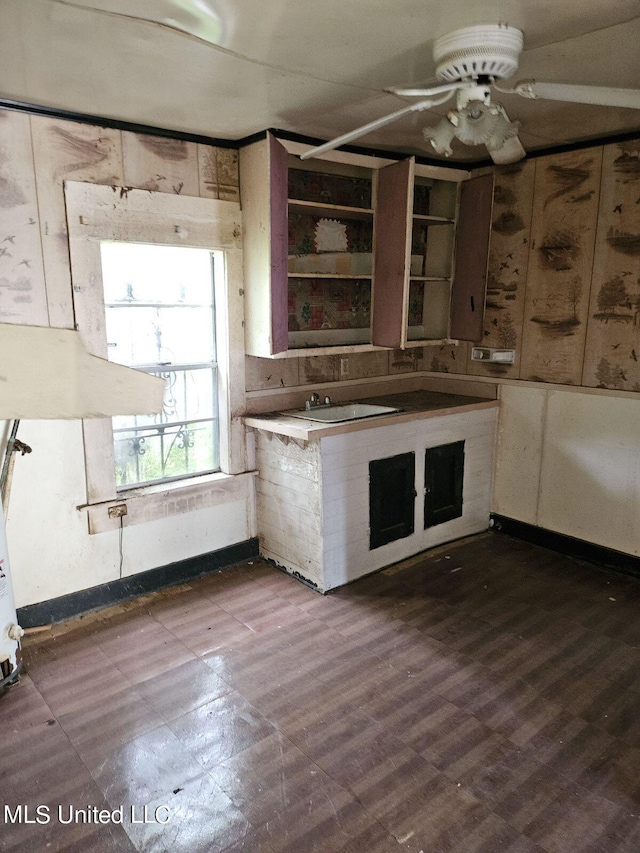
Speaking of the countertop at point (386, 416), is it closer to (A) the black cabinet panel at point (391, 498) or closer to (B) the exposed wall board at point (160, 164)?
(A) the black cabinet panel at point (391, 498)

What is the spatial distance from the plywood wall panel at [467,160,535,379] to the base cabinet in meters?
0.49

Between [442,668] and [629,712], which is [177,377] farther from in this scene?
[629,712]

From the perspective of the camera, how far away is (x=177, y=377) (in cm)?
325

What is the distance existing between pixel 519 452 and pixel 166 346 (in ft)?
8.08

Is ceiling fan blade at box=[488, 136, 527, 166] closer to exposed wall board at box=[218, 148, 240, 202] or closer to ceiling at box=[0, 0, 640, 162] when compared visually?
ceiling at box=[0, 0, 640, 162]

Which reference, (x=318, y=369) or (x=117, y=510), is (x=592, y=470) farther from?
(x=117, y=510)

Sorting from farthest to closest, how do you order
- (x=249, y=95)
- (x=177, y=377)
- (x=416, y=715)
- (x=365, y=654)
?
(x=177, y=377), (x=365, y=654), (x=249, y=95), (x=416, y=715)

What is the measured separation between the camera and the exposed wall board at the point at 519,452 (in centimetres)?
380

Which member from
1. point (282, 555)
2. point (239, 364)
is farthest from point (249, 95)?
point (282, 555)

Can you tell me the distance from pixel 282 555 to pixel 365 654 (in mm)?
999

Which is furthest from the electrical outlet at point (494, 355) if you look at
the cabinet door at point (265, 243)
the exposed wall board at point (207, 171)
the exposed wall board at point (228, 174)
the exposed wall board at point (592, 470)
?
the exposed wall board at point (207, 171)

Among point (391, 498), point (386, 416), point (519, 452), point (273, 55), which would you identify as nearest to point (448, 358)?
point (519, 452)

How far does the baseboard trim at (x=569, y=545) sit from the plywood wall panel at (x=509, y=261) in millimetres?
1064

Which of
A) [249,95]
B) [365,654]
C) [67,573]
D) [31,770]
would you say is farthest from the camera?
[67,573]
